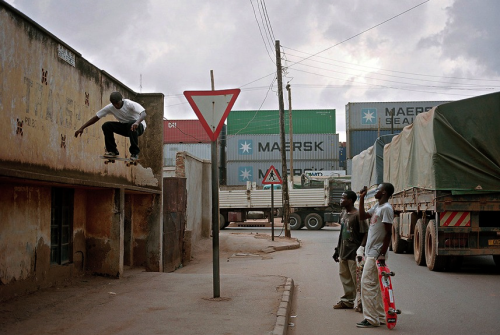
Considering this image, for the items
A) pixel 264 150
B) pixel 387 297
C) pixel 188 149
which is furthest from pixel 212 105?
pixel 264 150

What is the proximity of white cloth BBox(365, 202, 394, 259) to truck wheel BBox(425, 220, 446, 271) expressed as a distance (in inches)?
198

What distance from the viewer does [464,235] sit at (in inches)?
442

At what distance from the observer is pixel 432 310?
24.8 feet

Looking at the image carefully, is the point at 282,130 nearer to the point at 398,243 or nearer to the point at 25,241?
the point at 398,243

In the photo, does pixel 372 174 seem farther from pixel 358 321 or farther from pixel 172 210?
pixel 358 321

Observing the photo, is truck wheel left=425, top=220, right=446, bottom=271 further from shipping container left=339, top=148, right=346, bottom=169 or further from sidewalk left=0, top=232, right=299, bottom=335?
shipping container left=339, top=148, right=346, bottom=169

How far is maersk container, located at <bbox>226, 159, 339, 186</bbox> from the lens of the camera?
53031 millimetres

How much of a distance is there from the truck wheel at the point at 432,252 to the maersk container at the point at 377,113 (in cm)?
4107

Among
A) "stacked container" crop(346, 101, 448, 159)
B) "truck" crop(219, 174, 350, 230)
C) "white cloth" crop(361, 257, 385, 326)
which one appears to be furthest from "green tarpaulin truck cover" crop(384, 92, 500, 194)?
"stacked container" crop(346, 101, 448, 159)

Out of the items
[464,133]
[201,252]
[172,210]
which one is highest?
[464,133]

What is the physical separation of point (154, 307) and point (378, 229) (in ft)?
9.19

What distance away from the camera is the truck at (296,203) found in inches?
1169

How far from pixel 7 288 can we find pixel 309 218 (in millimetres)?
23916

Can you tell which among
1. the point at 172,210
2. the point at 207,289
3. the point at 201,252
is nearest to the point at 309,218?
the point at 201,252
